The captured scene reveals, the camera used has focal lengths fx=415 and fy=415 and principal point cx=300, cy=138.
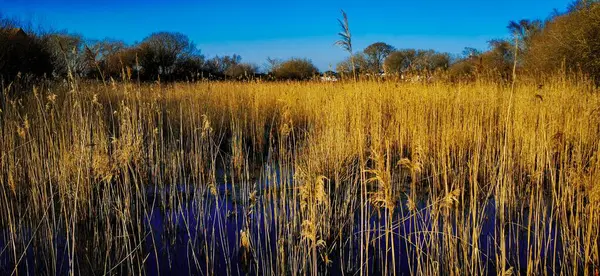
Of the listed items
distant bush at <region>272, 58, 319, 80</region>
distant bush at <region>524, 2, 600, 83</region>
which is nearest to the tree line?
distant bush at <region>524, 2, 600, 83</region>

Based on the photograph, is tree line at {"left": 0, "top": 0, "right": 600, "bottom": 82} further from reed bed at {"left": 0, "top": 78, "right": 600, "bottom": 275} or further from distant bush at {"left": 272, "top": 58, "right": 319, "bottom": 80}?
distant bush at {"left": 272, "top": 58, "right": 319, "bottom": 80}

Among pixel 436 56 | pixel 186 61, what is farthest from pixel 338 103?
pixel 436 56

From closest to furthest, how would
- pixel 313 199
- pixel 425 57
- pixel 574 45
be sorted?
1. pixel 313 199
2. pixel 425 57
3. pixel 574 45

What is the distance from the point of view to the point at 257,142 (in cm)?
633

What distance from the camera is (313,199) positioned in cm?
257

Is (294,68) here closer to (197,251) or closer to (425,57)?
(425,57)

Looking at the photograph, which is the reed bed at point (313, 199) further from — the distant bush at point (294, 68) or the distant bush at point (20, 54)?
the distant bush at point (294, 68)

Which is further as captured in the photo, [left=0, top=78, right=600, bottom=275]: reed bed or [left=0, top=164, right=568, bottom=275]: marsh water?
[left=0, top=164, right=568, bottom=275]: marsh water

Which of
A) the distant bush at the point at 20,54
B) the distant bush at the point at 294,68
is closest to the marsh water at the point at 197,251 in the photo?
the distant bush at the point at 20,54

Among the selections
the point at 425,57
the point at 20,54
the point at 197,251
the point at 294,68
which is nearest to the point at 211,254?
the point at 197,251

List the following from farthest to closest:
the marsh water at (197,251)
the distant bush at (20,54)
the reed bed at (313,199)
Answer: the distant bush at (20,54) → the marsh water at (197,251) → the reed bed at (313,199)

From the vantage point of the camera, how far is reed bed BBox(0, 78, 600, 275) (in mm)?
2105

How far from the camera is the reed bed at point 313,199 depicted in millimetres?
2105

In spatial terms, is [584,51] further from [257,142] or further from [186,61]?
[186,61]
